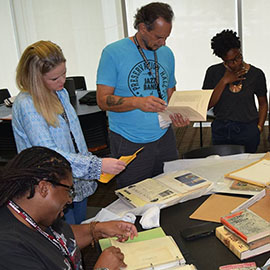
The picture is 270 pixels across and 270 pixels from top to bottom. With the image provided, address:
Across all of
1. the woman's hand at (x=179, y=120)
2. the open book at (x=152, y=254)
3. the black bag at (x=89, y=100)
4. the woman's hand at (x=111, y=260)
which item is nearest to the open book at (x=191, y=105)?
the woman's hand at (x=179, y=120)

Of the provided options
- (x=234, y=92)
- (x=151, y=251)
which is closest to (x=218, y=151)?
(x=234, y=92)

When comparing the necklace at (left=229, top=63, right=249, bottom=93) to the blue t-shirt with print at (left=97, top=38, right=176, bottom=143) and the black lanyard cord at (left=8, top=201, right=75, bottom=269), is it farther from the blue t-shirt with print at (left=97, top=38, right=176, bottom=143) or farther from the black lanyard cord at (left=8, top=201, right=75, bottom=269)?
the black lanyard cord at (left=8, top=201, right=75, bottom=269)

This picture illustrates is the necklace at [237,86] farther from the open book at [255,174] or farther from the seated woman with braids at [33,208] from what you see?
the seated woman with braids at [33,208]

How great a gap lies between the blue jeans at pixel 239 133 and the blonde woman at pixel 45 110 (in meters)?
1.22

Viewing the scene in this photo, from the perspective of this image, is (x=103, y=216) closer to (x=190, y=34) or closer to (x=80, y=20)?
(x=190, y=34)

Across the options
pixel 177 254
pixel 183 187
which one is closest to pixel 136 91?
pixel 183 187

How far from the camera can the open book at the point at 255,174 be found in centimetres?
178

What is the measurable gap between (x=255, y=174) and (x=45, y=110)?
3.71 ft

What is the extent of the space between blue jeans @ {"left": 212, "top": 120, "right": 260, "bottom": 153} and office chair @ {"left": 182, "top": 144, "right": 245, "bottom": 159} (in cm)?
20

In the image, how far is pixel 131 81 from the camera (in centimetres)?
215

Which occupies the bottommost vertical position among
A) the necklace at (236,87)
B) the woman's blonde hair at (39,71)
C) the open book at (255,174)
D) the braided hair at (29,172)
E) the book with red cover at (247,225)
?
the open book at (255,174)

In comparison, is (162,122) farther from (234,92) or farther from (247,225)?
(247,225)

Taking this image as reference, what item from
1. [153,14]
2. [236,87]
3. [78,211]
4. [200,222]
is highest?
Result: [153,14]

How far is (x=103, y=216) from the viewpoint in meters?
1.68
